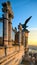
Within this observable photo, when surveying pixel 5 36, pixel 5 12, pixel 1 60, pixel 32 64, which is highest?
pixel 5 12

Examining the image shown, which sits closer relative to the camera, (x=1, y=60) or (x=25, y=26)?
(x=1, y=60)

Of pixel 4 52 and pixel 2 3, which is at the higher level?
pixel 2 3

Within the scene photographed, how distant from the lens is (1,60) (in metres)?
6.64

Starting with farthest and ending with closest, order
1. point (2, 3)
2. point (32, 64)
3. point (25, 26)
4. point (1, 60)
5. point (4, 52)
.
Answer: point (25, 26)
point (32, 64)
point (2, 3)
point (4, 52)
point (1, 60)

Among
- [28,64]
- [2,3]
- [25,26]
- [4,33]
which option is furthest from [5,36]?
[25,26]

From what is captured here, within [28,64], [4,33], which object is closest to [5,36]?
[4,33]

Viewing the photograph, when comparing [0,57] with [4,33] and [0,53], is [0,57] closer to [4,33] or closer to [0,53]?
[0,53]

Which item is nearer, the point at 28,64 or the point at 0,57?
the point at 0,57

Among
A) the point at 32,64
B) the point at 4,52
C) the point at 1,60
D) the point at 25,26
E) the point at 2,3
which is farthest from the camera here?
the point at 25,26

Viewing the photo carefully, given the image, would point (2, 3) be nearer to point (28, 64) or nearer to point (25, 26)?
point (28, 64)

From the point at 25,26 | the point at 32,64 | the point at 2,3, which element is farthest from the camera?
→ the point at 25,26

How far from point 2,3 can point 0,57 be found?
3379mm

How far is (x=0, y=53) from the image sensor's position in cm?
687

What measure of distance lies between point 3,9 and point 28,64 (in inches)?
291
